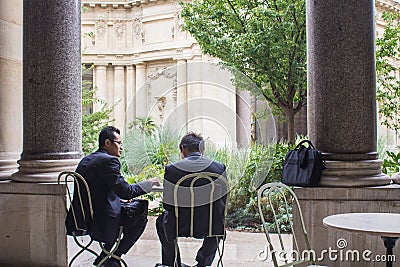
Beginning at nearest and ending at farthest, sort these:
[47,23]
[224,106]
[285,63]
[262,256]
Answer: [47,23] → [262,256] → [285,63] → [224,106]

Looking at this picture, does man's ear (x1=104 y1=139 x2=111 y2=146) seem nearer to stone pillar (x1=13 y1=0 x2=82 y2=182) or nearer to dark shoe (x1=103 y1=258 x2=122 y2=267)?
stone pillar (x1=13 y1=0 x2=82 y2=182)

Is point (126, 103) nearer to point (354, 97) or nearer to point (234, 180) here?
point (234, 180)

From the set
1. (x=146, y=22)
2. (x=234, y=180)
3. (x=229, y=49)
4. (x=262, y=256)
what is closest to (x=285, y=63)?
(x=229, y=49)

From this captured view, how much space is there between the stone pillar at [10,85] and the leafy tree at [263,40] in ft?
17.5

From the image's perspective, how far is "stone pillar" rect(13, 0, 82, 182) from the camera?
16.2ft

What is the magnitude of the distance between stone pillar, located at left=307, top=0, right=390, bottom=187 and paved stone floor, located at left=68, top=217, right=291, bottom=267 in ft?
5.20

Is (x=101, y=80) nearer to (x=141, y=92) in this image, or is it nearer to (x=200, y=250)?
(x=141, y=92)

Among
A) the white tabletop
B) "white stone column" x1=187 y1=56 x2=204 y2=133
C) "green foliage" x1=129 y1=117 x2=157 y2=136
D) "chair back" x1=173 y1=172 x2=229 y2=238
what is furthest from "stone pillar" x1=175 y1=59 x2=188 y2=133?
the white tabletop

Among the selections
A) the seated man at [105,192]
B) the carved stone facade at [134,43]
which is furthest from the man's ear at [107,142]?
the carved stone facade at [134,43]

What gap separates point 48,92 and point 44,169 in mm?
827

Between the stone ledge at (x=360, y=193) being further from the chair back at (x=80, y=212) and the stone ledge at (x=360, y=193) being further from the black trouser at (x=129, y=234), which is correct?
the chair back at (x=80, y=212)

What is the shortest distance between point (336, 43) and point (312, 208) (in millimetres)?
1569

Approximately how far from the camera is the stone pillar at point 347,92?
4.28m

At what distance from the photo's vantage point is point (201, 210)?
3879mm
